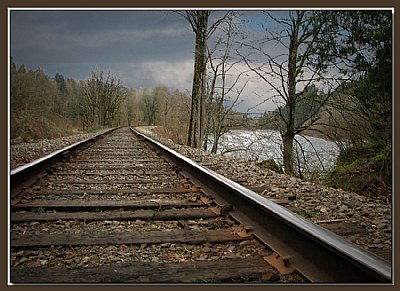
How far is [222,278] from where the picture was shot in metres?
1.60

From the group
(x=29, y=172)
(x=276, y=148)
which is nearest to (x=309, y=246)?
(x=29, y=172)

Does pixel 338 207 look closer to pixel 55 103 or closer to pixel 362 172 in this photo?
pixel 362 172

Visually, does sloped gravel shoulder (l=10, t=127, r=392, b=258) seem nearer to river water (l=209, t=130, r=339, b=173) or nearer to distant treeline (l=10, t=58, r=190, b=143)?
distant treeline (l=10, t=58, r=190, b=143)

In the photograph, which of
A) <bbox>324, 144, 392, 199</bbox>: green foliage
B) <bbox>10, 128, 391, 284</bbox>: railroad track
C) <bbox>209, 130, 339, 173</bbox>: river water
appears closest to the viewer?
<bbox>10, 128, 391, 284</bbox>: railroad track

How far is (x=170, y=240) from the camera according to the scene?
2.08 m

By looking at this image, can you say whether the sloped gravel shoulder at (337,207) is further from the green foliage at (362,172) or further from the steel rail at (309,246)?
the green foliage at (362,172)

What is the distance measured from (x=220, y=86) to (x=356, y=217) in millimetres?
13131

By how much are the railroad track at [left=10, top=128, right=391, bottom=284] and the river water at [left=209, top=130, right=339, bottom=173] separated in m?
4.51

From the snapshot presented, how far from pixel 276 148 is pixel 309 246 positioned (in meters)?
8.84

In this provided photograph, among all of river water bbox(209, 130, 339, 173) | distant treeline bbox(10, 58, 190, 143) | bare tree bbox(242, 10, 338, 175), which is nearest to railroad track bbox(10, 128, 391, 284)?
distant treeline bbox(10, 58, 190, 143)

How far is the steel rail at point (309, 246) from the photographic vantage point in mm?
1391

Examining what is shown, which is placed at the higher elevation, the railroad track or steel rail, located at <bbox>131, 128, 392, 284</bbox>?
steel rail, located at <bbox>131, 128, 392, 284</bbox>

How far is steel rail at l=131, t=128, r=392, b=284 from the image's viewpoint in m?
1.39

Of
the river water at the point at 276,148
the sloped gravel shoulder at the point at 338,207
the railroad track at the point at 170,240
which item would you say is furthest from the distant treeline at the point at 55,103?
the river water at the point at 276,148
